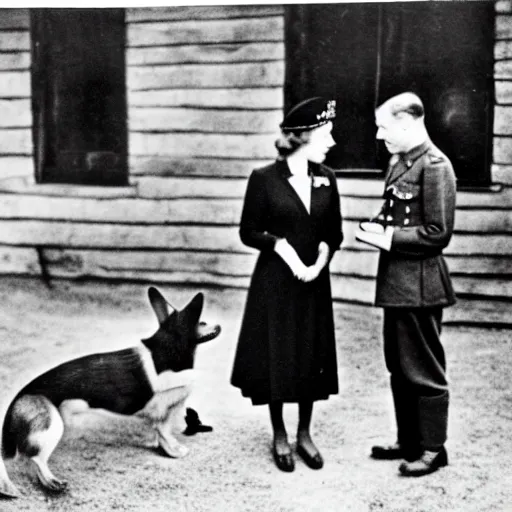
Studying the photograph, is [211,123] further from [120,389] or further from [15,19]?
[120,389]

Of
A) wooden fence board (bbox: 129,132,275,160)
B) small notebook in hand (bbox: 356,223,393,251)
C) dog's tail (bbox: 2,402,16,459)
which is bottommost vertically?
dog's tail (bbox: 2,402,16,459)

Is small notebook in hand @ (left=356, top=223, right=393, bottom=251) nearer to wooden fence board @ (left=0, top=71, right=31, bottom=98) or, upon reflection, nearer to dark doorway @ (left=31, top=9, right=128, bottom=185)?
dark doorway @ (left=31, top=9, right=128, bottom=185)

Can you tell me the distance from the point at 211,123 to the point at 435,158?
61 cm

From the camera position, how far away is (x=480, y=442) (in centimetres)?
221

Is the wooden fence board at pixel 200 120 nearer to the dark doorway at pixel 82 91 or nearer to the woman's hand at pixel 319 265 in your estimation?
the dark doorway at pixel 82 91

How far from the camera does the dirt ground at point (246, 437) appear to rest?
6.97ft

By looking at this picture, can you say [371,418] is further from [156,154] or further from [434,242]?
[156,154]

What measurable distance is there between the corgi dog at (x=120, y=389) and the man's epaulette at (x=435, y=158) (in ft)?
2.26

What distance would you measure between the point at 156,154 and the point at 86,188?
22cm

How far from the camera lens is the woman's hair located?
2.10 m

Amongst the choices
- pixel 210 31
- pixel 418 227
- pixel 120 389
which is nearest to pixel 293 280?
pixel 418 227

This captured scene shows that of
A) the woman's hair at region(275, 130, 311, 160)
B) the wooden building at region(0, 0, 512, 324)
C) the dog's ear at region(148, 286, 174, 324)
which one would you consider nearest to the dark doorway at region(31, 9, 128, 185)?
the wooden building at region(0, 0, 512, 324)

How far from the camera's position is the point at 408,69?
6.85ft

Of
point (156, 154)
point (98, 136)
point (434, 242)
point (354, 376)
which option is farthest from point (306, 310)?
point (98, 136)
